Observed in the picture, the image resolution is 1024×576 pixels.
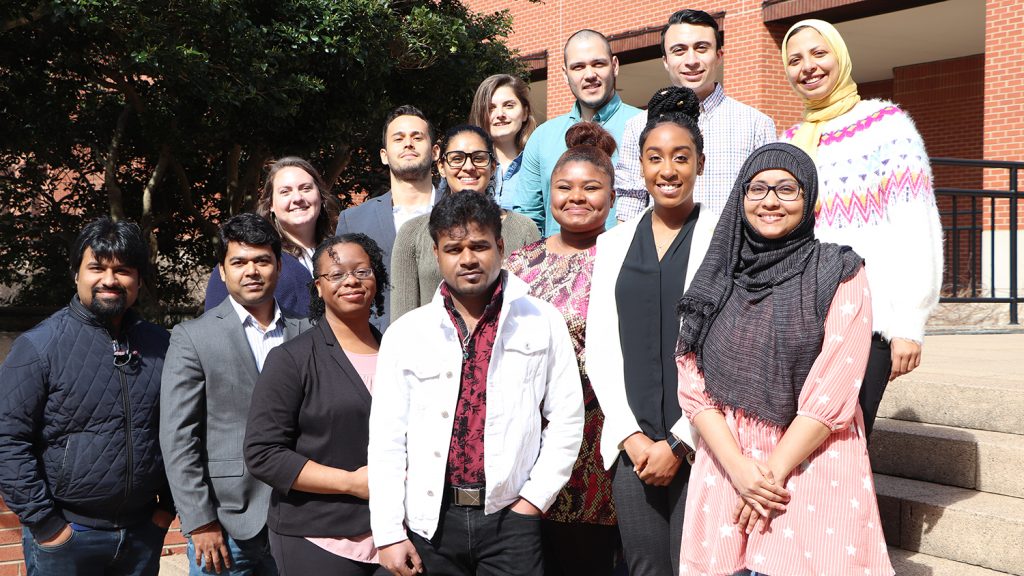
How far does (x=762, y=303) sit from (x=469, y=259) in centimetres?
89

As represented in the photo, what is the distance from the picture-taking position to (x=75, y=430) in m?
3.16

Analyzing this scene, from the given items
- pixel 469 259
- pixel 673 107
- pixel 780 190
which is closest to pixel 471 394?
pixel 469 259

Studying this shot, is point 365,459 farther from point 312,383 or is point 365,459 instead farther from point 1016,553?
point 1016,553

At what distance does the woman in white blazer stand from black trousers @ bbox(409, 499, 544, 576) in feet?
1.15

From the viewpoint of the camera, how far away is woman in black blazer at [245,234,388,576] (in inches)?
113

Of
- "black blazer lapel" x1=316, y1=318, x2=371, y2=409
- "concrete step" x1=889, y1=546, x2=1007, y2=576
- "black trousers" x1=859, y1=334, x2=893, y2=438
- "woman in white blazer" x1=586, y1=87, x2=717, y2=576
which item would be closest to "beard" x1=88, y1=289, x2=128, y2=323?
"black blazer lapel" x1=316, y1=318, x2=371, y2=409

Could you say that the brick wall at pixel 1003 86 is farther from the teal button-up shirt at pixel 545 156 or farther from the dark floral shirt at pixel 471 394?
the dark floral shirt at pixel 471 394

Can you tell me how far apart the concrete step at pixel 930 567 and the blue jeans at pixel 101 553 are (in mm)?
2808

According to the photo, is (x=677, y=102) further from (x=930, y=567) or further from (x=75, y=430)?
(x=75, y=430)

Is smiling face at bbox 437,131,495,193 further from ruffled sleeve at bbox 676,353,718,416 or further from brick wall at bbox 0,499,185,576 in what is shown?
brick wall at bbox 0,499,185,576

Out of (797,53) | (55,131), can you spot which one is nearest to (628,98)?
(55,131)

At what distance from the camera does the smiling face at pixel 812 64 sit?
3207 millimetres

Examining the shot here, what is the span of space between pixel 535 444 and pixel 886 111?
1.62 m

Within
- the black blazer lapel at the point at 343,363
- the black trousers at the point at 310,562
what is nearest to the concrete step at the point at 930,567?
the black trousers at the point at 310,562
